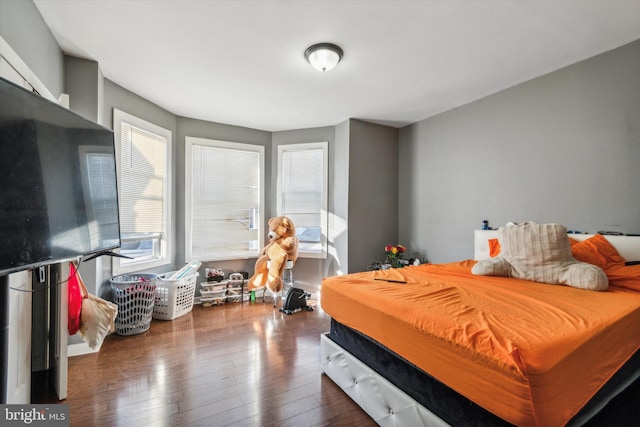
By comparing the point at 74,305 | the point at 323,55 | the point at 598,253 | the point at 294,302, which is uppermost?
the point at 323,55

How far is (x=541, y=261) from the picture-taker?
2.09 meters

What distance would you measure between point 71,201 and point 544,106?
144 inches

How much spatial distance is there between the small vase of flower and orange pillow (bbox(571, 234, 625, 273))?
5.89 ft

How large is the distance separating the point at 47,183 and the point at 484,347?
1821mm

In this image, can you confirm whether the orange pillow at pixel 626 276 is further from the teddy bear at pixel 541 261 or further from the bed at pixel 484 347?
the teddy bear at pixel 541 261

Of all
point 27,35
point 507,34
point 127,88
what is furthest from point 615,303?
point 127,88

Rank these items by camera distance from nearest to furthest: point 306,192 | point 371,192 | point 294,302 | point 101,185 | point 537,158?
point 101,185
point 537,158
point 294,302
point 371,192
point 306,192

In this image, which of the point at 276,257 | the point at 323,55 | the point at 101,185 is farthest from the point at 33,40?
the point at 276,257

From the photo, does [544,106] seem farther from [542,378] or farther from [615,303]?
[542,378]

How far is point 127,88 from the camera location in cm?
293

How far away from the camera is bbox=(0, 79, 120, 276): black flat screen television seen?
2.86 feet

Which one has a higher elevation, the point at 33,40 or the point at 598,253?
the point at 33,40

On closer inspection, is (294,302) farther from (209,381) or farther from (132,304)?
(132,304)

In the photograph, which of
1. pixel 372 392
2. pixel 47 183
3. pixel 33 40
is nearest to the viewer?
pixel 47 183
